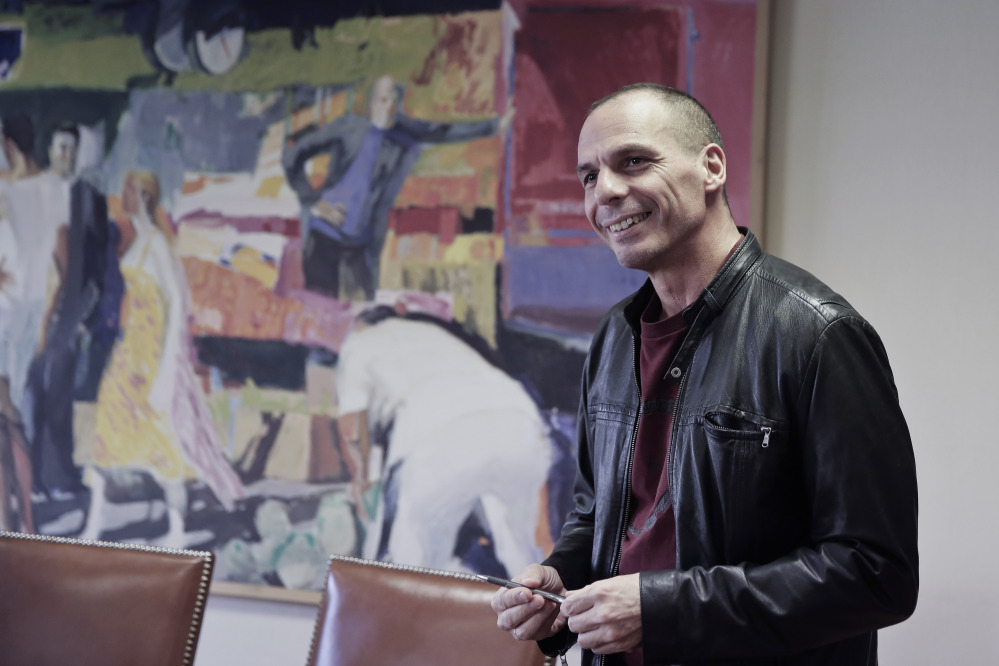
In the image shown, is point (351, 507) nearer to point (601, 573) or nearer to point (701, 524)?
point (601, 573)

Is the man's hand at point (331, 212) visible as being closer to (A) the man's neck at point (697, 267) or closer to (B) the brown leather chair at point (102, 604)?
(B) the brown leather chair at point (102, 604)

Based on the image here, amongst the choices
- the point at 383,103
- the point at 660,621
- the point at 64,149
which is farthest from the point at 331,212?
the point at 660,621

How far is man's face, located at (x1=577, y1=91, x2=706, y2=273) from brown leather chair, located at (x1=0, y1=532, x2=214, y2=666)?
114 cm

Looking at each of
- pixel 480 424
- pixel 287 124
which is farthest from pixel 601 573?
pixel 287 124

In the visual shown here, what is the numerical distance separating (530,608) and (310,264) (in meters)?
1.47

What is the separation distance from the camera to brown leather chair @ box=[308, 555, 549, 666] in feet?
5.44

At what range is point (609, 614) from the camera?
3.80ft

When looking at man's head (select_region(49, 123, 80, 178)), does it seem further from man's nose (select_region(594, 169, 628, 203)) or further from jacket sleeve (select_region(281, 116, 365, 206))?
man's nose (select_region(594, 169, 628, 203))

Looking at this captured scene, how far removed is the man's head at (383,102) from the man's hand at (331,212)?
0.26 metres

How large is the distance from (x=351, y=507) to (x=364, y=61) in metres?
1.27

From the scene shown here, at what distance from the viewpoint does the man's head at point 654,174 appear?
1.32 m

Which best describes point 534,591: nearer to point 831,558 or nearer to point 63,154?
point 831,558

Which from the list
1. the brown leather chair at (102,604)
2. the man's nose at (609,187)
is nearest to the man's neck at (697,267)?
the man's nose at (609,187)

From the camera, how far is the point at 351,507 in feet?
8.09
